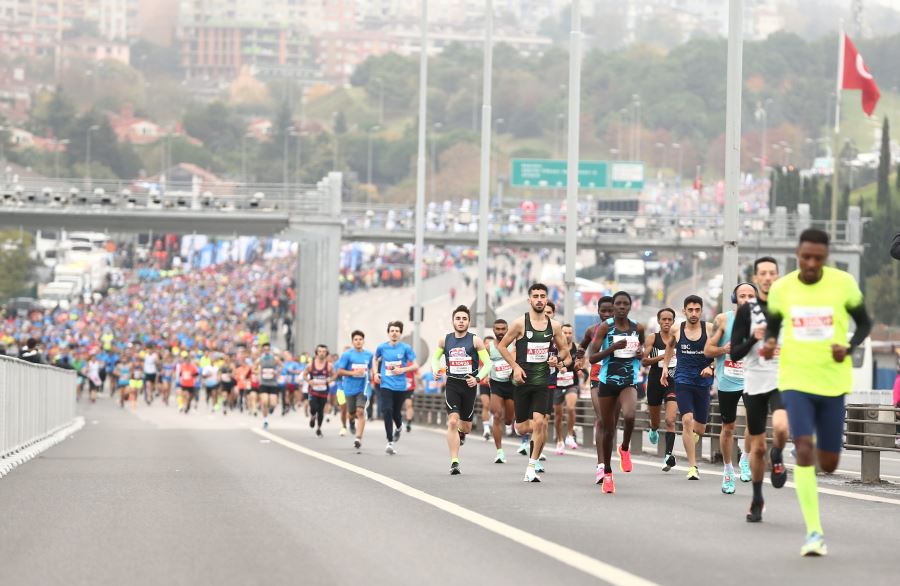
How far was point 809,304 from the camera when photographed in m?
11.8

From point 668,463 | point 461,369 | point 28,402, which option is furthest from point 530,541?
point 28,402

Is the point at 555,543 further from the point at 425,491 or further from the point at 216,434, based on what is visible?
the point at 216,434

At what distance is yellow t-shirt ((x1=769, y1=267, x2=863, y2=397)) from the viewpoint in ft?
38.4

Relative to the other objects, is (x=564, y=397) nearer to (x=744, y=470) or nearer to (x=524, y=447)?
(x=524, y=447)

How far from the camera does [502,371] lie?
76.9ft

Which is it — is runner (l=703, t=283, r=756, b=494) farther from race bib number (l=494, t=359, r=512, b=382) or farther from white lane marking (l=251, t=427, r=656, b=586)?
race bib number (l=494, t=359, r=512, b=382)

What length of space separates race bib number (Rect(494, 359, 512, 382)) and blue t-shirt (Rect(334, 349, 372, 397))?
4.53 metres

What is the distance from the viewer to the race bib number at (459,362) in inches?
835

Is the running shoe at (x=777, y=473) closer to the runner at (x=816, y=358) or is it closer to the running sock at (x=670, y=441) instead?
the runner at (x=816, y=358)

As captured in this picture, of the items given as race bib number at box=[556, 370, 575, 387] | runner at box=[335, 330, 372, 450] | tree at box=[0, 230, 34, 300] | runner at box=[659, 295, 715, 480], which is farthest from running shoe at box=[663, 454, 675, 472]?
tree at box=[0, 230, 34, 300]

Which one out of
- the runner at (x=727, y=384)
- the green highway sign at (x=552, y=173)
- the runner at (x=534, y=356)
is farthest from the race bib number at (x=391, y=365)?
the green highway sign at (x=552, y=173)

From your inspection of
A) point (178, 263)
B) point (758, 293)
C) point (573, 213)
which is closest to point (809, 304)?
point (758, 293)

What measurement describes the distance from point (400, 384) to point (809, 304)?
14427 millimetres

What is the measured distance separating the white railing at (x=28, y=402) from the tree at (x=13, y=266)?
132151 mm
